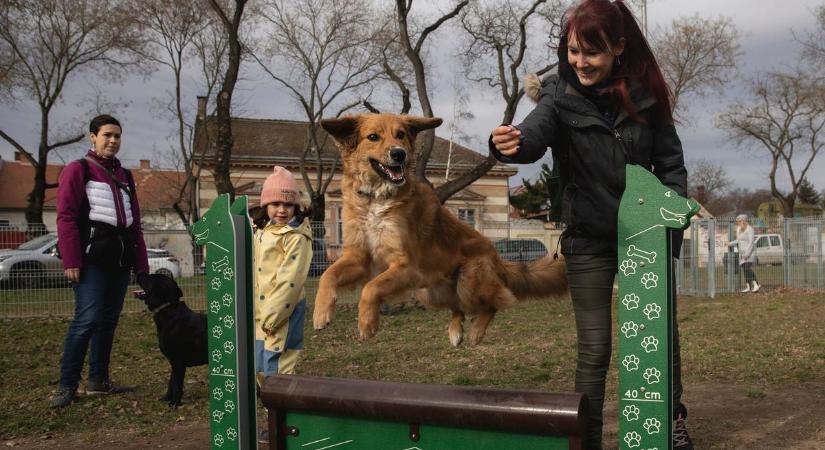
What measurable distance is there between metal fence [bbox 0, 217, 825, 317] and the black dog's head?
2730 millimetres

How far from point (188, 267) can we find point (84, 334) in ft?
23.9

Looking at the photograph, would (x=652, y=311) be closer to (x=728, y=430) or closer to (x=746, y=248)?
(x=728, y=430)

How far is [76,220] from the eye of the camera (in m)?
5.13

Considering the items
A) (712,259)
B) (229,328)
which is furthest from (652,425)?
(712,259)

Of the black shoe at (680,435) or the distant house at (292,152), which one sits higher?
the distant house at (292,152)

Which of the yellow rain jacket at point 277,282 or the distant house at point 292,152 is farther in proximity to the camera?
the distant house at point 292,152

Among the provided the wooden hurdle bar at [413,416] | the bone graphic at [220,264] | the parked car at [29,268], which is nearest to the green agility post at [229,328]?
the bone graphic at [220,264]

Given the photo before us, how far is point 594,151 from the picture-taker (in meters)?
2.54

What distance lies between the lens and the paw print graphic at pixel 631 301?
2104 millimetres

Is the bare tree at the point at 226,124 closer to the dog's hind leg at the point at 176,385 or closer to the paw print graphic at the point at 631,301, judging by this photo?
the dog's hind leg at the point at 176,385

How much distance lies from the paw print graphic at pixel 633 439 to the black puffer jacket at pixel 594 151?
0.74m

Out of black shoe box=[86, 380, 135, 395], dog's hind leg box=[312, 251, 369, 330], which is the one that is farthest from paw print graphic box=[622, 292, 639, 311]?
black shoe box=[86, 380, 135, 395]

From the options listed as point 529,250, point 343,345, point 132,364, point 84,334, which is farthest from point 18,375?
point 529,250

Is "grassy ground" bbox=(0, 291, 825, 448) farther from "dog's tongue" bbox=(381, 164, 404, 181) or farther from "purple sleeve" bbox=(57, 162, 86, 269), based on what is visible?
"dog's tongue" bbox=(381, 164, 404, 181)
